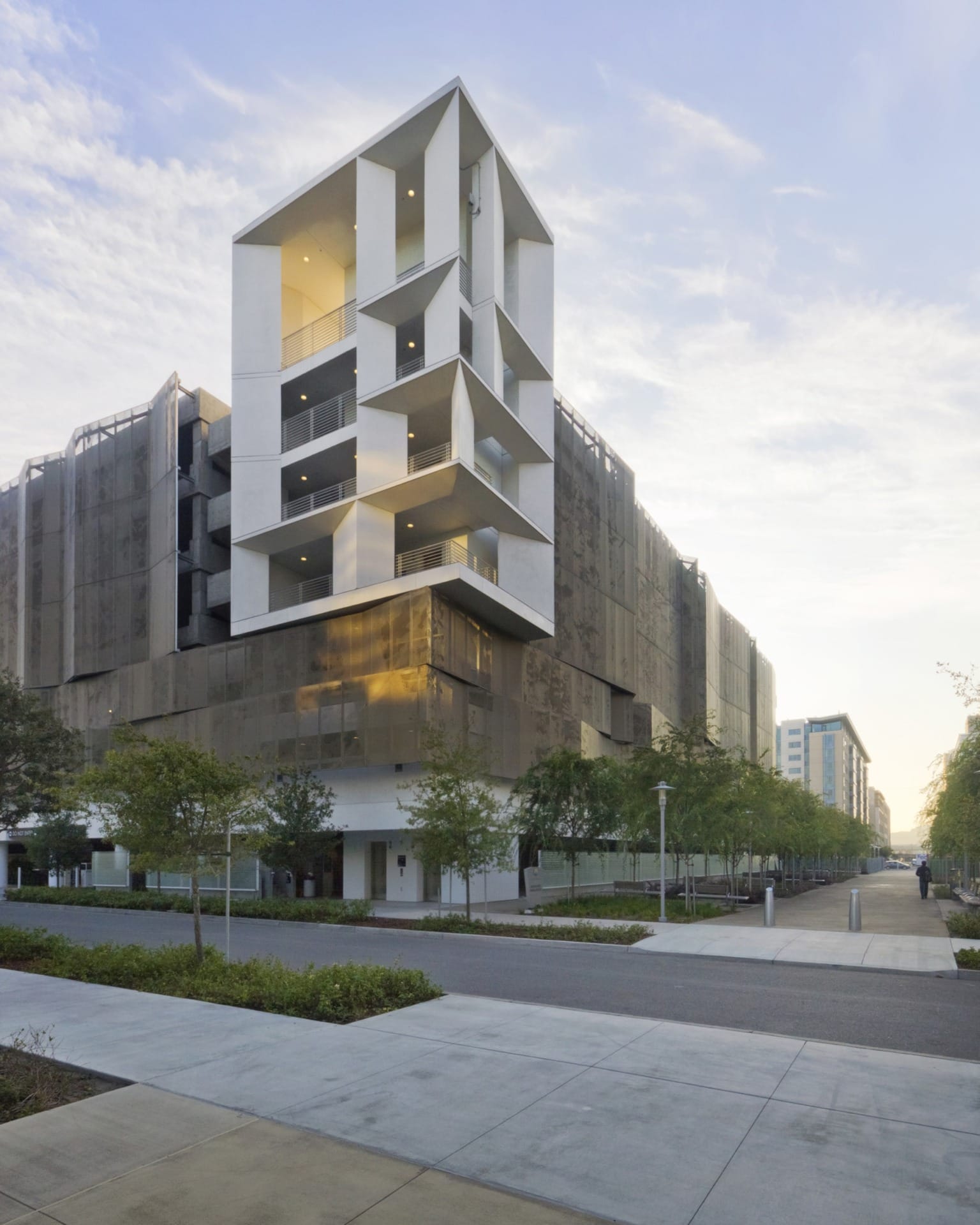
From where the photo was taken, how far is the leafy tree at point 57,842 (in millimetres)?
42688

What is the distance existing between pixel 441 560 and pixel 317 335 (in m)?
13.4

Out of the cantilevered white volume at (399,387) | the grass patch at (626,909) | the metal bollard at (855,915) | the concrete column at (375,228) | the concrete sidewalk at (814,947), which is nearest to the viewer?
the concrete sidewalk at (814,947)

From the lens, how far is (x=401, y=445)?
130ft

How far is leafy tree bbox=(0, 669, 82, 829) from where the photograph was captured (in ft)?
75.0

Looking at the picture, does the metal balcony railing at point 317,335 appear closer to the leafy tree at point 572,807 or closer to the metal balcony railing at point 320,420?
the metal balcony railing at point 320,420

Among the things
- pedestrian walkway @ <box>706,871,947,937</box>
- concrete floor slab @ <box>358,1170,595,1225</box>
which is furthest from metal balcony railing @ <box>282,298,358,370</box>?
concrete floor slab @ <box>358,1170,595,1225</box>

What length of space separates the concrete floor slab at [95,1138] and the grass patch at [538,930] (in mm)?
14538

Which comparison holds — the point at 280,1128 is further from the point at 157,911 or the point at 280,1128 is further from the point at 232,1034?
the point at 157,911

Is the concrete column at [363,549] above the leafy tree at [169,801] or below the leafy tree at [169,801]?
above

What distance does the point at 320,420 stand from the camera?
44.2 metres

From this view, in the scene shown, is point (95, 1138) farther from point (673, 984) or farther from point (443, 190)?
point (443, 190)

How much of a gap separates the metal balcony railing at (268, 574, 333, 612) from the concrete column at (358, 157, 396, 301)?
1366 centimetres

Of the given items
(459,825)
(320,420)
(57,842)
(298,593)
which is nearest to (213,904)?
(459,825)

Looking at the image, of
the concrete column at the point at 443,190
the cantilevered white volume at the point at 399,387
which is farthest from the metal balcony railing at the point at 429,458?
the concrete column at the point at 443,190
